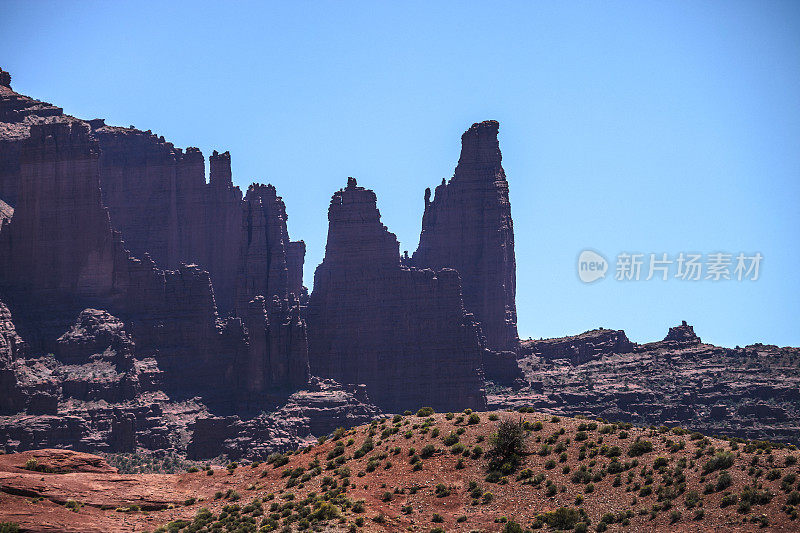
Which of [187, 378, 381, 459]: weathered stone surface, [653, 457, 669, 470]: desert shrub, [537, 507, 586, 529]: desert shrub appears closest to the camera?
[537, 507, 586, 529]: desert shrub

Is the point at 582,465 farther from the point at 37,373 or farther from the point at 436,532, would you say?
the point at 37,373

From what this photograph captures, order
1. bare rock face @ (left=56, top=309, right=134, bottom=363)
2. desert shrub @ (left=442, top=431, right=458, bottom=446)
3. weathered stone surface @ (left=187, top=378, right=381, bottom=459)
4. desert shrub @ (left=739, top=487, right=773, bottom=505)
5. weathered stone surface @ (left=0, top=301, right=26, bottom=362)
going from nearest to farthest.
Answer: desert shrub @ (left=739, top=487, right=773, bottom=505), desert shrub @ (left=442, top=431, right=458, bottom=446), weathered stone surface @ (left=187, top=378, right=381, bottom=459), weathered stone surface @ (left=0, top=301, right=26, bottom=362), bare rock face @ (left=56, top=309, right=134, bottom=363)

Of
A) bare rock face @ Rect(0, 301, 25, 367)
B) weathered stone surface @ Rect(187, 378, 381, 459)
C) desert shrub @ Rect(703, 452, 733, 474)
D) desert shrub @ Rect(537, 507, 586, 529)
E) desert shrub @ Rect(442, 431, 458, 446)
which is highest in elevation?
bare rock face @ Rect(0, 301, 25, 367)

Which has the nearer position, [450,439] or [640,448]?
[640,448]

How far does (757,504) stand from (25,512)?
138ft

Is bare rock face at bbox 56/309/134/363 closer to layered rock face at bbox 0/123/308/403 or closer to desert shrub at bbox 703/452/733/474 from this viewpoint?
layered rock face at bbox 0/123/308/403

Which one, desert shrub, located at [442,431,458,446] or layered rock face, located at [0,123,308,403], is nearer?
desert shrub, located at [442,431,458,446]

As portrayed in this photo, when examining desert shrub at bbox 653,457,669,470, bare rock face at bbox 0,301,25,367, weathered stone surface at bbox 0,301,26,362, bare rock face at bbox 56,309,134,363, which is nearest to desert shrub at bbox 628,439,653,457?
desert shrub at bbox 653,457,669,470

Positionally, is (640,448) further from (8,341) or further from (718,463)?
(8,341)

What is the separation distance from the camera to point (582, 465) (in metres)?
90.7

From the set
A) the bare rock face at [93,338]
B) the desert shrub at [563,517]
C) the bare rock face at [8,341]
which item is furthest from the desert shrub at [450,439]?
the bare rock face at [93,338]

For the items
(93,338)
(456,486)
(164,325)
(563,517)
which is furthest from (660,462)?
(164,325)

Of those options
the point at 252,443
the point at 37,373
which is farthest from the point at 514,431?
the point at 37,373

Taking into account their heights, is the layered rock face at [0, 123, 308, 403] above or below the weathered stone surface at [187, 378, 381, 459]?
above
